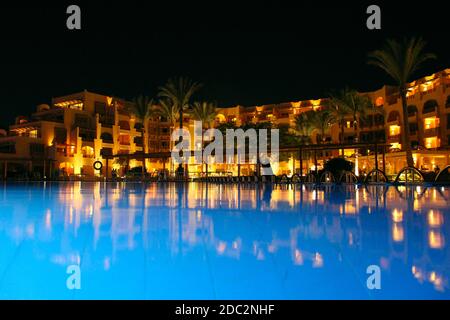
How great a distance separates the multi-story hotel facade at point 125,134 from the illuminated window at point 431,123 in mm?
10

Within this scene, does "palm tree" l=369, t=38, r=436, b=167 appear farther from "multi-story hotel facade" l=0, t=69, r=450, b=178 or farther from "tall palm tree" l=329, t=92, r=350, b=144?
"tall palm tree" l=329, t=92, r=350, b=144

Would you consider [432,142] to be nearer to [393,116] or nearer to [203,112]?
[393,116]

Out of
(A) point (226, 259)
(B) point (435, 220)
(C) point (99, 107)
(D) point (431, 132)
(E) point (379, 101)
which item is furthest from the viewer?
(E) point (379, 101)

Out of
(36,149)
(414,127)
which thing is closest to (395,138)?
(414,127)

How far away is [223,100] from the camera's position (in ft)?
343

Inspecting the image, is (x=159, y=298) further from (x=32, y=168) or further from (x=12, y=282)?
(x=32, y=168)

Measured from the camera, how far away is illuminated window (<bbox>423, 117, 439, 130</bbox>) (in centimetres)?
4482

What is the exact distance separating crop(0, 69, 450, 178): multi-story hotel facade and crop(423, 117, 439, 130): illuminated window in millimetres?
10

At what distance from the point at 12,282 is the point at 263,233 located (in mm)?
2459

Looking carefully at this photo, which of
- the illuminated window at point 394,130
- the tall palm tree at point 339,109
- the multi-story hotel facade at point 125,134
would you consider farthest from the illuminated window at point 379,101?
the tall palm tree at point 339,109

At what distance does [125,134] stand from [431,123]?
3981 centimetres

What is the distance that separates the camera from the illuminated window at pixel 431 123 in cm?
4482

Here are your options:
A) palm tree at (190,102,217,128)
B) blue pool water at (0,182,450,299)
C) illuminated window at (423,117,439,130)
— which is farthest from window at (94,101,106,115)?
blue pool water at (0,182,450,299)

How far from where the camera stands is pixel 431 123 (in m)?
45.8
